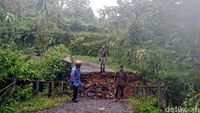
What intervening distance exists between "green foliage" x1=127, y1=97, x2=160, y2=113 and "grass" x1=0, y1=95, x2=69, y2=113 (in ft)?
8.84

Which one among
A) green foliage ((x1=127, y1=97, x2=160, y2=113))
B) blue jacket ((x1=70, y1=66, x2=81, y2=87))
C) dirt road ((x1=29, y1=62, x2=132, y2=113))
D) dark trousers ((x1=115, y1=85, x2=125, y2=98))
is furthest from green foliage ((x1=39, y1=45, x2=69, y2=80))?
green foliage ((x1=127, y1=97, x2=160, y2=113))

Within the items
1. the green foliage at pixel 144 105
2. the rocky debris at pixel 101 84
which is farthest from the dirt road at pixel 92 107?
the rocky debris at pixel 101 84

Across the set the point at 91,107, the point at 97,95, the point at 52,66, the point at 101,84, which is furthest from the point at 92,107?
the point at 52,66

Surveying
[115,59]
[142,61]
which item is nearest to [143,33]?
[142,61]

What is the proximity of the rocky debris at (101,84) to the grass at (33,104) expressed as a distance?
1.97 meters

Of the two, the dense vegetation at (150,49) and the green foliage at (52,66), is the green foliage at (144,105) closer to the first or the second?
the dense vegetation at (150,49)

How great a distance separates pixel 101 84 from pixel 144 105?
4.68m

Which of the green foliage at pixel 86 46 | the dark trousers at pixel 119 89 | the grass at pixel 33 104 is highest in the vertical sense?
the green foliage at pixel 86 46

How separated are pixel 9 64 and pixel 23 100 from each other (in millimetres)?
1482

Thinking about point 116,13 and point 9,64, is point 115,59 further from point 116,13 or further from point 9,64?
point 9,64

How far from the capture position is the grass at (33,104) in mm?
11930

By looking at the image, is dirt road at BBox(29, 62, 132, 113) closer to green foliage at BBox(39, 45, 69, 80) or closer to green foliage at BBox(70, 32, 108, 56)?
green foliage at BBox(39, 45, 69, 80)

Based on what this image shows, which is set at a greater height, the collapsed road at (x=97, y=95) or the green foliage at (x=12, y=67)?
the green foliage at (x=12, y=67)

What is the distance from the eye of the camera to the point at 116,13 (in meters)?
34.9
